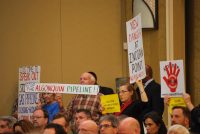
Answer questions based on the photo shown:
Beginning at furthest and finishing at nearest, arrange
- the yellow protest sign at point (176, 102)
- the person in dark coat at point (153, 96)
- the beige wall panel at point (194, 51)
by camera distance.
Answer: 1. the beige wall panel at point (194, 51)
2. the person in dark coat at point (153, 96)
3. the yellow protest sign at point (176, 102)

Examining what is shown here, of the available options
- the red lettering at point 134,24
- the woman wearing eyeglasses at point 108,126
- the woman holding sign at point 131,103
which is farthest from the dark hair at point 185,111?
the red lettering at point 134,24

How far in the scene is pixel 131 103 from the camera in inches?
299

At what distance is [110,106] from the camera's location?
768 cm

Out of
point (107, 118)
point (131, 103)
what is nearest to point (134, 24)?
point (131, 103)

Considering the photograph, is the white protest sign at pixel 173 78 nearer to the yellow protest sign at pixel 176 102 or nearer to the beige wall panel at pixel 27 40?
the yellow protest sign at pixel 176 102

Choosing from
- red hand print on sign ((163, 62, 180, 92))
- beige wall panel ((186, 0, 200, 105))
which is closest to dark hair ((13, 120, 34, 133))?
red hand print on sign ((163, 62, 180, 92))

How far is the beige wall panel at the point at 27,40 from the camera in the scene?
10.4 meters

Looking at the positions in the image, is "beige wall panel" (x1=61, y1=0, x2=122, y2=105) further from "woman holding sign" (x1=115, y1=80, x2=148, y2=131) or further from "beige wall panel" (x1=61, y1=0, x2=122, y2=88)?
"woman holding sign" (x1=115, y1=80, x2=148, y2=131)

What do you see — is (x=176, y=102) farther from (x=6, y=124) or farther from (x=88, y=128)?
(x=6, y=124)

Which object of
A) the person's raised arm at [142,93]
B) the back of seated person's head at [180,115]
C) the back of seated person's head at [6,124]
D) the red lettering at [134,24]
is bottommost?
the back of seated person's head at [6,124]

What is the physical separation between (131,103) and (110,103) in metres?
0.31

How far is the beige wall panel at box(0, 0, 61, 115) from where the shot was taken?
1038cm

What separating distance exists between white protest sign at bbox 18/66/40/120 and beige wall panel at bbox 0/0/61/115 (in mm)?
1329

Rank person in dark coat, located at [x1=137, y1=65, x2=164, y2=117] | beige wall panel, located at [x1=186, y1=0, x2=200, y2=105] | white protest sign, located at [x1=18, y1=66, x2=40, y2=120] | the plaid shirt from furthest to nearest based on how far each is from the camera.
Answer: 1. beige wall panel, located at [x1=186, y1=0, x2=200, y2=105]
2. white protest sign, located at [x1=18, y1=66, x2=40, y2=120]
3. the plaid shirt
4. person in dark coat, located at [x1=137, y1=65, x2=164, y2=117]
